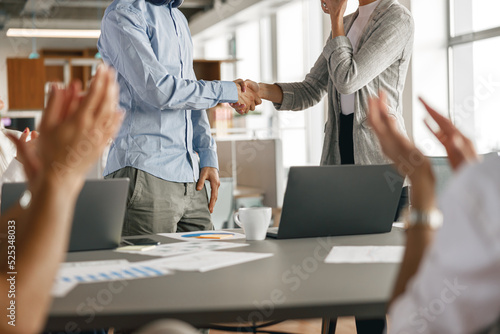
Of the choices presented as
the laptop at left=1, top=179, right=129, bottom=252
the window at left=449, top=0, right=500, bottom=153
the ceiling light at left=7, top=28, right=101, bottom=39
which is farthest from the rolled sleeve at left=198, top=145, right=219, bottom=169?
the ceiling light at left=7, top=28, right=101, bottom=39

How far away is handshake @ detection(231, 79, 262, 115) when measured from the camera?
2.10m

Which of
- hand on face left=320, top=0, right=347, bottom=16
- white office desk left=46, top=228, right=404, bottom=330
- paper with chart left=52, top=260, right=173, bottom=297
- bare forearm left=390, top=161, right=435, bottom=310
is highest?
hand on face left=320, top=0, right=347, bottom=16

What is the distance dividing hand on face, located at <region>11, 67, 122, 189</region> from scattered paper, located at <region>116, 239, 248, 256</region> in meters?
0.56

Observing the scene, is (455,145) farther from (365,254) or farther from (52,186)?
(52,186)

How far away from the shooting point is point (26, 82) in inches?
303

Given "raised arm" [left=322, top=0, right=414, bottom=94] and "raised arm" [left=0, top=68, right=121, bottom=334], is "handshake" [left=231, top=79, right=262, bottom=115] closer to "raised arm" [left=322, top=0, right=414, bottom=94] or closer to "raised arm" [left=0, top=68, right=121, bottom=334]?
"raised arm" [left=322, top=0, right=414, bottom=94]

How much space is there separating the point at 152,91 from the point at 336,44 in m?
0.61

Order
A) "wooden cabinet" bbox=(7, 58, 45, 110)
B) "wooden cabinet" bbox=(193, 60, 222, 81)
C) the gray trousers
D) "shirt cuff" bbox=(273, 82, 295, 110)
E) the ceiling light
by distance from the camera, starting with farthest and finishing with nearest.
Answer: the ceiling light, "wooden cabinet" bbox=(7, 58, 45, 110), "wooden cabinet" bbox=(193, 60, 222, 81), "shirt cuff" bbox=(273, 82, 295, 110), the gray trousers

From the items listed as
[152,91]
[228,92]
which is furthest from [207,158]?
[152,91]

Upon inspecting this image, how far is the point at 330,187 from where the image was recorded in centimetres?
134

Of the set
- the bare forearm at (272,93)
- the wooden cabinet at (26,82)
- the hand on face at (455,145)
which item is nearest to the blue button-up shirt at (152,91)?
the bare forearm at (272,93)

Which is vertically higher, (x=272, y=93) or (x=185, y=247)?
(x=272, y=93)

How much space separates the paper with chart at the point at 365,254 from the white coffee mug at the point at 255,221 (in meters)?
0.21

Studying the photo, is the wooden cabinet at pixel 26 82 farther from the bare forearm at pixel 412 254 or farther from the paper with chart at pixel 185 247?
the bare forearm at pixel 412 254
